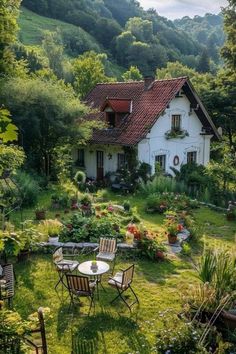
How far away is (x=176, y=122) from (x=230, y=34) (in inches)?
241

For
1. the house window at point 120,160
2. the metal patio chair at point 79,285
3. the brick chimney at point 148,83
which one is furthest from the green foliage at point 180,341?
the brick chimney at point 148,83

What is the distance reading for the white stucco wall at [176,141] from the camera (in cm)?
2256

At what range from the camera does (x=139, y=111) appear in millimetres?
23609

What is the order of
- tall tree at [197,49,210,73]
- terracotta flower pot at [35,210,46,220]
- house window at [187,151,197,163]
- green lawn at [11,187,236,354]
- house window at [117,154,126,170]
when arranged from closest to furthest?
green lawn at [11,187,236,354] → terracotta flower pot at [35,210,46,220] → house window at [117,154,126,170] → house window at [187,151,197,163] → tall tree at [197,49,210,73]

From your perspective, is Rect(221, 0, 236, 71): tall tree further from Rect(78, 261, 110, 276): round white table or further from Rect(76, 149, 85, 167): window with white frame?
Rect(78, 261, 110, 276): round white table

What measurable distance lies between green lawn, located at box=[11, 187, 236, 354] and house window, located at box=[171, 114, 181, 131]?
12.3 meters

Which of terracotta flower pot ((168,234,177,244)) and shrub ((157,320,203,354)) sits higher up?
terracotta flower pot ((168,234,177,244))

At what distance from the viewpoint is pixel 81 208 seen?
49.9 ft

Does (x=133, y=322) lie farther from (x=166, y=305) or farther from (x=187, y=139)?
(x=187, y=139)

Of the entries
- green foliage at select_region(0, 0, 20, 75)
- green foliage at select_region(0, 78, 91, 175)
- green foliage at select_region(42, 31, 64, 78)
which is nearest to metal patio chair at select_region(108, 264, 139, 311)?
green foliage at select_region(0, 78, 91, 175)

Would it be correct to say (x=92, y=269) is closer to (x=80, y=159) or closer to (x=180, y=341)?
(x=180, y=341)

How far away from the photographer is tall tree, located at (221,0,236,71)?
23688mm

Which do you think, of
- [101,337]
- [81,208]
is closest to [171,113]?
[81,208]

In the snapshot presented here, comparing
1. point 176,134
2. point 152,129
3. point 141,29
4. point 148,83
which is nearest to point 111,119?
point 152,129
